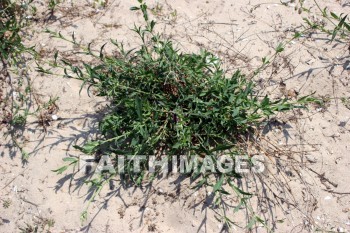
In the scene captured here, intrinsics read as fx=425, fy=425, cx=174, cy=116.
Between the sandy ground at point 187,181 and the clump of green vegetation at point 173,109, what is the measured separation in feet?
0.52

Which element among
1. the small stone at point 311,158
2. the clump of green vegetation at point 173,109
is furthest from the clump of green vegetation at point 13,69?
the small stone at point 311,158

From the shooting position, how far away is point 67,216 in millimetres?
2939

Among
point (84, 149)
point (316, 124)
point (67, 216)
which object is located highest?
point (316, 124)

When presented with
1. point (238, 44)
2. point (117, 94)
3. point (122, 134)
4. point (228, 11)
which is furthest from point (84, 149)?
point (228, 11)

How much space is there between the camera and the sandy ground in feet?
9.49

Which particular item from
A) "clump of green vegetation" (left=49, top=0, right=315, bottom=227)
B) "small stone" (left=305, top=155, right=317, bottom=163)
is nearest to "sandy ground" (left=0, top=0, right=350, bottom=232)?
"small stone" (left=305, top=155, right=317, bottom=163)

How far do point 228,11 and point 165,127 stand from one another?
52.1 inches

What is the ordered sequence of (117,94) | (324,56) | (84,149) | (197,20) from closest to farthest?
(84,149) → (117,94) → (324,56) → (197,20)

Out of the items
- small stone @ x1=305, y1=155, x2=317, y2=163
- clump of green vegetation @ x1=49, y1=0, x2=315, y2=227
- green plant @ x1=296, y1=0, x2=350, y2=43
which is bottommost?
small stone @ x1=305, y1=155, x2=317, y2=163

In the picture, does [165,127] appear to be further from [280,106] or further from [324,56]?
[324,56]

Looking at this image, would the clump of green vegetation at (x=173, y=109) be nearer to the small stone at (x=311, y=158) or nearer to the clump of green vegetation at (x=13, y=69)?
the small stone at (x=311, y=158)

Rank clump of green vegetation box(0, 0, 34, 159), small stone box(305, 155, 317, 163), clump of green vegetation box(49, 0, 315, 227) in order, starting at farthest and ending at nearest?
clump of green vegetation box(0, 0, 34, 159), small stone box(305, 155, 317, 163), clump of green vegetation box(49, 0, 315, 227)

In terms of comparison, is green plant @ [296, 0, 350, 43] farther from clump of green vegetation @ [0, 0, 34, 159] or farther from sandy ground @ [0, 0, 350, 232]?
clump of green vegetation @ [0, 0, 34, 159]

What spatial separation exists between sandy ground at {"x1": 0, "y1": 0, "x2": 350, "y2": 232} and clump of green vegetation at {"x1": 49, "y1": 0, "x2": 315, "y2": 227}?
158mm
